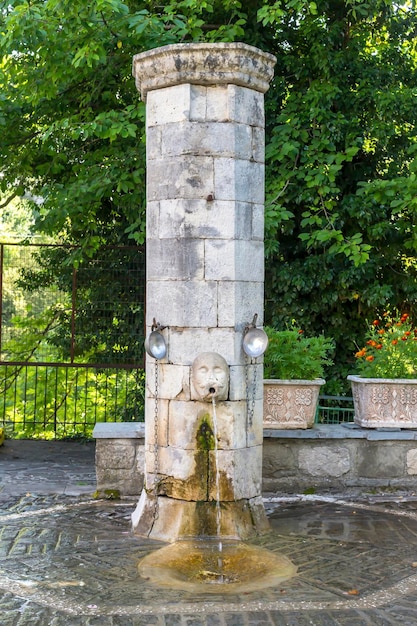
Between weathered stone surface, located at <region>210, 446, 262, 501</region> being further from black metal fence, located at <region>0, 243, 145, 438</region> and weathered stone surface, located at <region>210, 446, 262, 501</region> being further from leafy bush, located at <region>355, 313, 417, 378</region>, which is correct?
black metal fence, located at <region>0, 243, 145, 438</region>

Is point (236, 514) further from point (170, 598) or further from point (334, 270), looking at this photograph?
point (334, 270)

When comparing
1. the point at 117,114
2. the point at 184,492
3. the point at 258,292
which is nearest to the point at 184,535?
the point at 184,492

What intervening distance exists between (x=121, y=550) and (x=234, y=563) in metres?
0.82

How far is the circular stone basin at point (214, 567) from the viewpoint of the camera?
16.3 feet

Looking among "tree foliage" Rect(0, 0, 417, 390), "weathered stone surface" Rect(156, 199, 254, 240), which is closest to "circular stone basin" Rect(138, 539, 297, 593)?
"weathered stone surface" Rect(156, 199, 254, 240)

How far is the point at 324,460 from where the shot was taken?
7.55 m

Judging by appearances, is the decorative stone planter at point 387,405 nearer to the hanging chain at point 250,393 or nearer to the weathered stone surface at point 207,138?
the hanging chain at point 250,393

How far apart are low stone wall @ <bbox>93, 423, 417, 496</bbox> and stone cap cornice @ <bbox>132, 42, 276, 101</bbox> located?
3095 mm

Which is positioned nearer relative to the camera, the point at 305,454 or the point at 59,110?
the point at 305,454

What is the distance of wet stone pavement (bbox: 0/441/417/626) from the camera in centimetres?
446

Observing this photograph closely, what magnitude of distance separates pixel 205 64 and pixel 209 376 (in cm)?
225

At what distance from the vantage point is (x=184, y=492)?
20.0 ft

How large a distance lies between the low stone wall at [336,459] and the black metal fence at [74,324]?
2812 mm

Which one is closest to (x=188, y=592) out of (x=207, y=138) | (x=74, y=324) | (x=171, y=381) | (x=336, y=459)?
(x=171, y=381)
